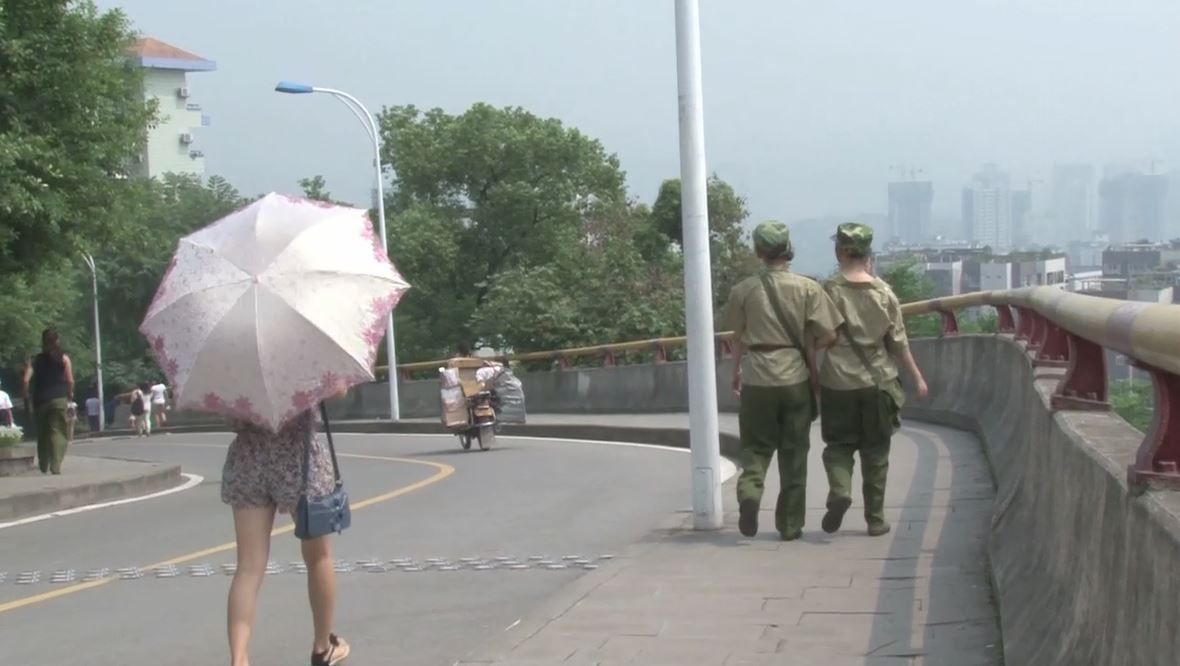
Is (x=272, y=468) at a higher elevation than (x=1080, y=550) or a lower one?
higher

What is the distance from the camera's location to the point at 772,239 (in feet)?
31.3

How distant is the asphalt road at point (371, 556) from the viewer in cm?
804

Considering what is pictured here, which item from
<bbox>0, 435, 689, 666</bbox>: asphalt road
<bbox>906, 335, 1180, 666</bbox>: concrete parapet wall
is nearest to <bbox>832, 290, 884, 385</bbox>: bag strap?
<bbox>906, 335, 1180, 666</bbox>: concrete parapet wall

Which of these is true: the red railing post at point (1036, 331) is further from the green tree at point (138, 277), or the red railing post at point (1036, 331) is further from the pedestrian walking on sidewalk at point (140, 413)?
the green tree at point (138, 277)

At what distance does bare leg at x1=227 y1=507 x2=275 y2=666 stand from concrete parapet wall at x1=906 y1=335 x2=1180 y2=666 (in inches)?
112

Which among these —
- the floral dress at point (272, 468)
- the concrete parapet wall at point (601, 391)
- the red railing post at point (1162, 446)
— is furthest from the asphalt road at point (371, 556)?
the concrete parapet wall at point (601, 391)

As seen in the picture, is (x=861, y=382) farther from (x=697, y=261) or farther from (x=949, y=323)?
(x=949, y=323)

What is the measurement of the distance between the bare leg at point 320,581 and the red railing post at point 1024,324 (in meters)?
5.84

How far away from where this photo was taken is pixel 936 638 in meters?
6.57

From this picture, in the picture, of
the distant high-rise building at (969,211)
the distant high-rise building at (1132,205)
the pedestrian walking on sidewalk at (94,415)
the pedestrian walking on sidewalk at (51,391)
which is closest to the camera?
the distant high-rise building at (1132,205)

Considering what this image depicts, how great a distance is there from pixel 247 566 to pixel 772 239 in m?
4.14

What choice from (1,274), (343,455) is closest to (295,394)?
(1,274)

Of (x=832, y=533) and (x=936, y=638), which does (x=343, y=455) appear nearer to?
(x=832, y=533)

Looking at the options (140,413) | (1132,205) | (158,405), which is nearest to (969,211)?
(1132,205)
